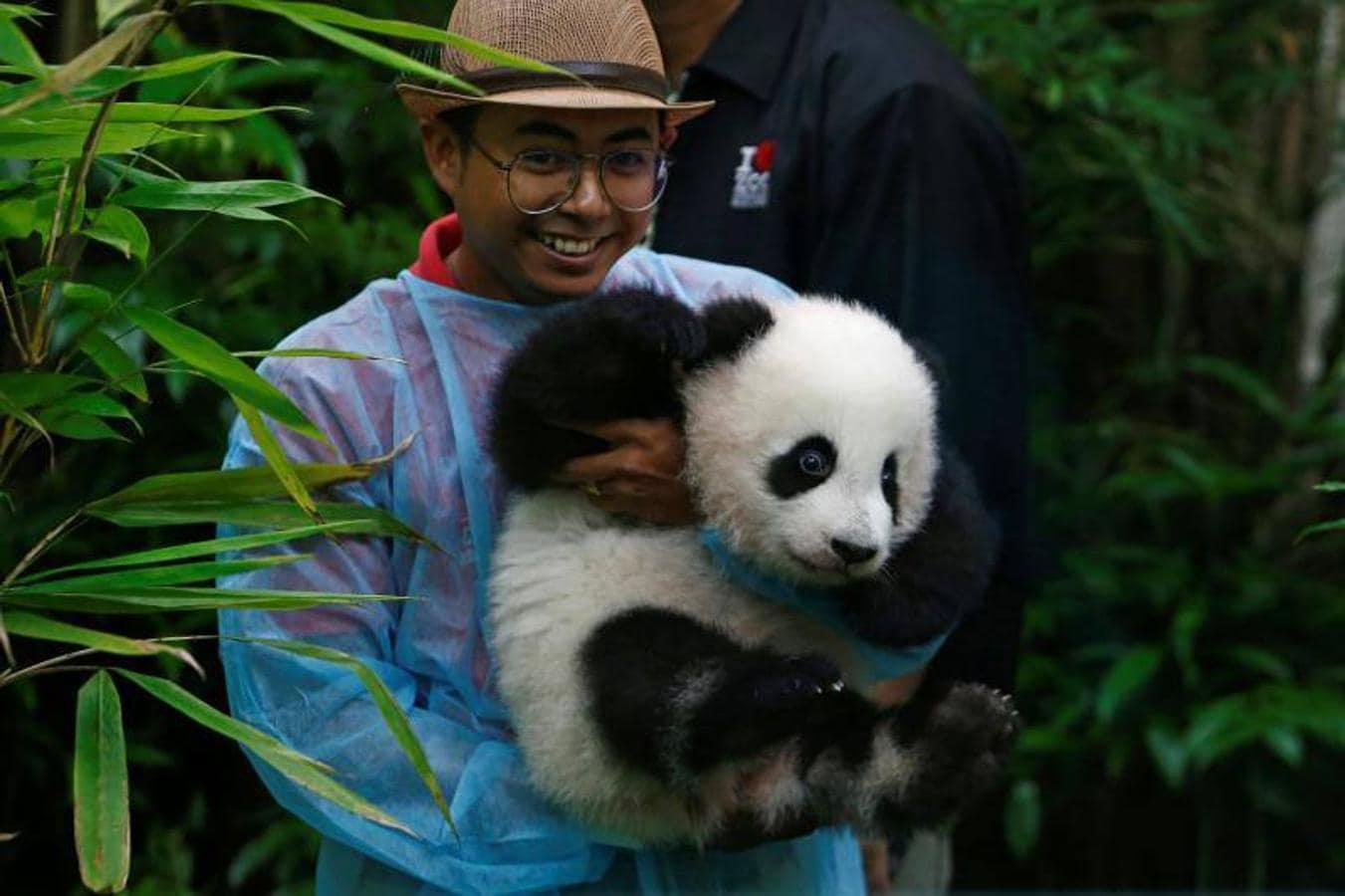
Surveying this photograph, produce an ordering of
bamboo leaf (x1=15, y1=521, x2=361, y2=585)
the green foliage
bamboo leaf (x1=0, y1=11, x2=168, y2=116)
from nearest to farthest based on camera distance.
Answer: bamboo leaf (x1=0, y1=11, x2=168, y2=116) → bamboo leaf (x1=15, y1=521, x2=361, y2=585) → the green foliage

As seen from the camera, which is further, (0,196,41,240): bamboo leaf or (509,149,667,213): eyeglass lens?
(509,149,667,213): eyeglass lens

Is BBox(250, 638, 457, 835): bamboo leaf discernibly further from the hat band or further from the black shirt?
the black shirt

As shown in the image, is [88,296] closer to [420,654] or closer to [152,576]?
[152,576]

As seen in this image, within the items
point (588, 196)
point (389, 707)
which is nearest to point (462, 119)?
point (588, 196)

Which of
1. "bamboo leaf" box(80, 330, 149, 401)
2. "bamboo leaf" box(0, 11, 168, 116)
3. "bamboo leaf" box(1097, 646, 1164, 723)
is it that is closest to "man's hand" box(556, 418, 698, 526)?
"bamboo leaf" box(80, 330, 149, 401)

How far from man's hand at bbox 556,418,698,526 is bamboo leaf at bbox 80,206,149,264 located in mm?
493

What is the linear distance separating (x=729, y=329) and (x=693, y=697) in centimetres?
43

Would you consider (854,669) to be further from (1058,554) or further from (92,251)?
(1058,554)

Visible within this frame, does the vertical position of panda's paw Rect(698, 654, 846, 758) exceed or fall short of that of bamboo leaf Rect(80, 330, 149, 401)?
it falls short

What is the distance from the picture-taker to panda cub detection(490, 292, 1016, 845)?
201 centimetres

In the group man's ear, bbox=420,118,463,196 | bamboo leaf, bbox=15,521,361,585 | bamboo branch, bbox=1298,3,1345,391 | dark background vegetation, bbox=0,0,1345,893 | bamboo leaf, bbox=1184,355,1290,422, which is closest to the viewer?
bamboo leaf, bbox=15,521,361,585

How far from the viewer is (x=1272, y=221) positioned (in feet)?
17.9

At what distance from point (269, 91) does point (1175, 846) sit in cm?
300

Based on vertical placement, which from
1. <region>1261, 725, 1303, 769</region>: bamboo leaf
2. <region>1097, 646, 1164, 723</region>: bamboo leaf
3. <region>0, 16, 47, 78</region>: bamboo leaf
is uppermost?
<region>0, 16, 47, 78</region>: bamboo leaf
